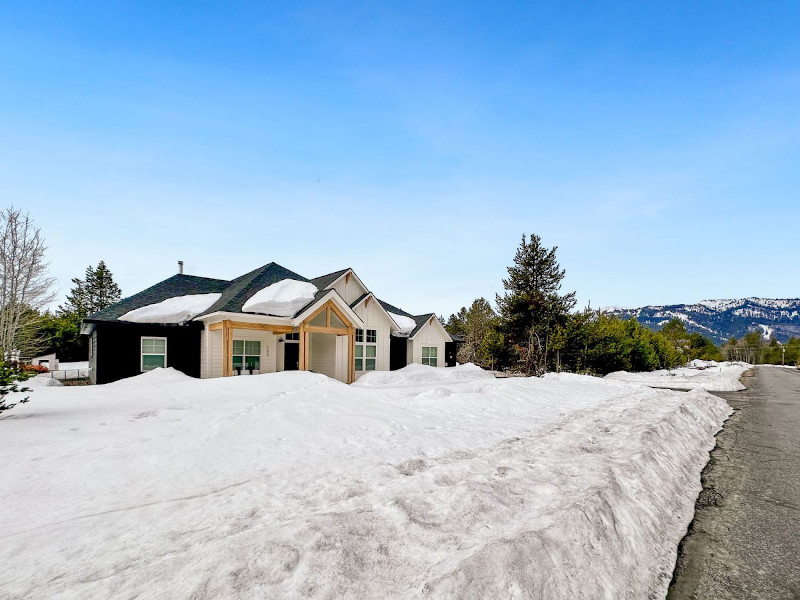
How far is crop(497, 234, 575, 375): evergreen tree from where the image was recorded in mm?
24031

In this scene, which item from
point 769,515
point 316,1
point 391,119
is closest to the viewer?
point 769,515

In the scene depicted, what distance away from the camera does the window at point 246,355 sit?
1670 centimetres

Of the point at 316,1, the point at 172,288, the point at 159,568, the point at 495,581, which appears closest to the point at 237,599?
the point at 159,568

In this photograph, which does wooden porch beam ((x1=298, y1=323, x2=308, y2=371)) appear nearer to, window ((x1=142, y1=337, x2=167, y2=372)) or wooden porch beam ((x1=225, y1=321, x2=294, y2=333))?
wooden porch beam ((x1=225, y1=321, x2=294, y2=333))

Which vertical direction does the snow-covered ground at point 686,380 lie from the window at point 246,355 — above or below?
below

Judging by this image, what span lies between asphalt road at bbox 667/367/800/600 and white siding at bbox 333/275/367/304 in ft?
54.3

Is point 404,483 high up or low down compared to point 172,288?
down

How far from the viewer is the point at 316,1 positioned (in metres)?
11.7

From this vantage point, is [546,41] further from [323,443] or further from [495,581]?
[495,581]

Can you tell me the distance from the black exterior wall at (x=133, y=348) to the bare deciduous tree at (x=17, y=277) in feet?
39.7

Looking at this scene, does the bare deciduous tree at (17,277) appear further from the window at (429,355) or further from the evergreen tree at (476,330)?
the evergreen tree at (476,330)

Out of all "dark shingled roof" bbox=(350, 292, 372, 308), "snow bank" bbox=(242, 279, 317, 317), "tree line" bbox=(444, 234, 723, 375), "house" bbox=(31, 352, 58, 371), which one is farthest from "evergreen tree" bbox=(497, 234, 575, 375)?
"house" bbox=(31, 352, 58, 371)

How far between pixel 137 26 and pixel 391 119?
8971 millimetres

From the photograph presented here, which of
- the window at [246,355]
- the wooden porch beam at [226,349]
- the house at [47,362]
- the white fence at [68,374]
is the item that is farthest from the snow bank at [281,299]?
the house at [47,362]
